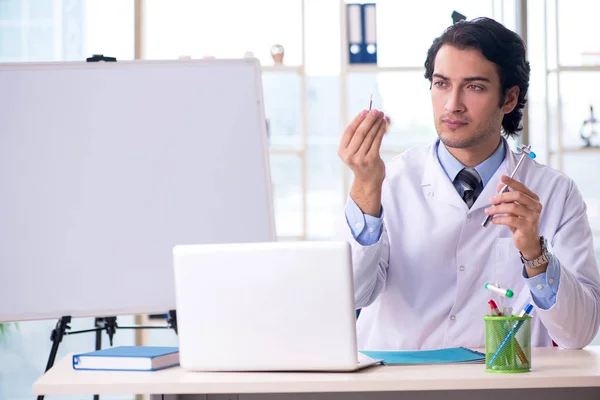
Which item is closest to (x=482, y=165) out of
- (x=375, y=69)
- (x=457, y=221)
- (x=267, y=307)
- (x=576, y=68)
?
(x=457, y=221)

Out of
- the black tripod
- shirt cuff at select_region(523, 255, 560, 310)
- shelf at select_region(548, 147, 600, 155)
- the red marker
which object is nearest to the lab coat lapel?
shirt cuff at select_region(523, 255, 560, 310)

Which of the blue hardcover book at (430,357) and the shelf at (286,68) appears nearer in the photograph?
the blue hardcover book at (430,357)

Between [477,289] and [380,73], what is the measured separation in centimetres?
235

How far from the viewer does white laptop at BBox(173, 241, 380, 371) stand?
52.4 inches

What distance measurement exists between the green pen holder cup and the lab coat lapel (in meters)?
0.67

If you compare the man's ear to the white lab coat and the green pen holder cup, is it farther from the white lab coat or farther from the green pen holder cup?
the green pen holder cup

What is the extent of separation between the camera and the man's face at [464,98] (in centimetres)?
201

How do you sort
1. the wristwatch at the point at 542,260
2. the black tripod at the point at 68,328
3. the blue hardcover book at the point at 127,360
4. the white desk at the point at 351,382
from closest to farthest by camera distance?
1. the white desk at the point at 351,382
2. the blue hardcover book at the point at 127,360
3. the wristwatch at the point at 542,260
4. the black tripod at the point at 68,328

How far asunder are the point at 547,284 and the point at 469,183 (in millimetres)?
485

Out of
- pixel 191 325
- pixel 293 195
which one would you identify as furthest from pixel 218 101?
pixel 293 195

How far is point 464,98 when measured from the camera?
6.60ft

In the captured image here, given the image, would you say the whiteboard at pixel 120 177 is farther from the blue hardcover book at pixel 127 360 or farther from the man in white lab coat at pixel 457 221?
the blue hardcover book at pixel 127 360

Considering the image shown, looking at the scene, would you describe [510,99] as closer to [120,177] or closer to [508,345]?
[508,345]

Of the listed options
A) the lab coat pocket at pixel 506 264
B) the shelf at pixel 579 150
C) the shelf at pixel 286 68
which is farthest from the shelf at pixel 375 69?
the lab coat pocket at pixel 506 264
